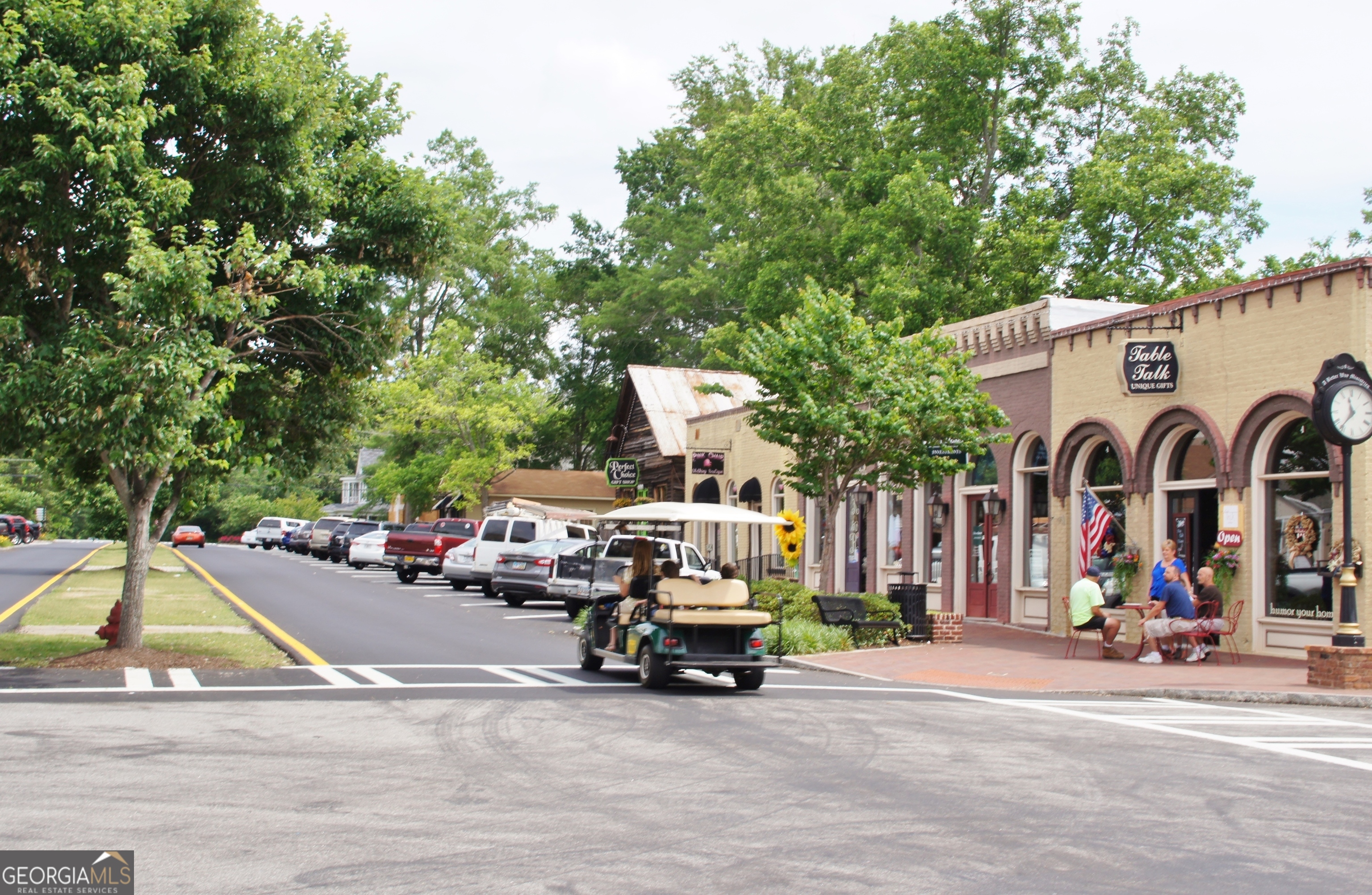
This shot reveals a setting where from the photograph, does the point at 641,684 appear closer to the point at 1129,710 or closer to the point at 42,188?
the point at 1129,710

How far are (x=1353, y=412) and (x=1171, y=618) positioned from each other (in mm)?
3899

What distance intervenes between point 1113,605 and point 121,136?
16.7 m

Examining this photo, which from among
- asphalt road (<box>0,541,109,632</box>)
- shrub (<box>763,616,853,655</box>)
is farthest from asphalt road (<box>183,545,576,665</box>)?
asphalt road (<box>0,541,109,632</box>)

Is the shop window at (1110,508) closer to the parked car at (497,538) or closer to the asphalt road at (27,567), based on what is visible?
the parked car at (497,538)

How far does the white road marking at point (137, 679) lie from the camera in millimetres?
13531

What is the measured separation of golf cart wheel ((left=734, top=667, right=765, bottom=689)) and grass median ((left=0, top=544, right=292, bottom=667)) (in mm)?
5924

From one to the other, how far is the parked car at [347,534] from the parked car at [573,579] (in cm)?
2117

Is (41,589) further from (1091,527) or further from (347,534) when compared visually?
(1091,527)

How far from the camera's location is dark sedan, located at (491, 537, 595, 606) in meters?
28.6

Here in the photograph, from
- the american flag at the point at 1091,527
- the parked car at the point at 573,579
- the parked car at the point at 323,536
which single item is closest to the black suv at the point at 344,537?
the parked car at the point at 323,536

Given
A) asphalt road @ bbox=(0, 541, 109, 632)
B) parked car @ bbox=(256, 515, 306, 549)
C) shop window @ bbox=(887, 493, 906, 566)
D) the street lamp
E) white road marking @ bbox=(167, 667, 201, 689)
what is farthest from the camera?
parked car @ bbox=(256, 515, 306, 549)

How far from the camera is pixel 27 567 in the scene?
136ft

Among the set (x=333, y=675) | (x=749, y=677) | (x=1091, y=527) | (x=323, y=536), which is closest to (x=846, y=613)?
(x=1091, y=527)

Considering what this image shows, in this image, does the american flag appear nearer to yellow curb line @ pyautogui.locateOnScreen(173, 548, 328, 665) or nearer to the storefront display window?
the storefront display window
